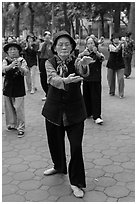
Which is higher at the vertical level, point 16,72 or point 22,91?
point 16,72

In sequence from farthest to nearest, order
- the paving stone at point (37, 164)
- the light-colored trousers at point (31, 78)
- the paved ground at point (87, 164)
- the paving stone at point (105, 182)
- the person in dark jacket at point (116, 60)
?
the light-colored trousers at point (31, 78) < the person in dark jacket at point (116, 60) < the paving stone at point (37, 164) < the paving stone at point (105, 182) < the paved ground at point (87, 164)

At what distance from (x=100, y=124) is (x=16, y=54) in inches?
88.1

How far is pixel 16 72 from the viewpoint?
547 centimetres

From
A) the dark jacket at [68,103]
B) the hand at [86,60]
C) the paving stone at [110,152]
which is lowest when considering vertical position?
the paving stone at [110,152]

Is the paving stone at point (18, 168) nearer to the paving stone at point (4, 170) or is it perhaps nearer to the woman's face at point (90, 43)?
the paving stone at point (4, 170)

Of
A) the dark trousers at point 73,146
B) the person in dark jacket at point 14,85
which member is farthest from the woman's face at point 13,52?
the dark trousers at point 73,146

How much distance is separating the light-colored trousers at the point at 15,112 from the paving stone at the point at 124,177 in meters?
2.37

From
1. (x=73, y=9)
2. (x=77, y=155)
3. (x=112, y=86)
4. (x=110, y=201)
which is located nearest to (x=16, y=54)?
(x=77, y=155)

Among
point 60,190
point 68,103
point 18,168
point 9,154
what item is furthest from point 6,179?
point 68,103

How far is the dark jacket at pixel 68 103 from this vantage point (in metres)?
3.42

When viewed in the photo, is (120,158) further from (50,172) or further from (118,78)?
Result: (118,78)

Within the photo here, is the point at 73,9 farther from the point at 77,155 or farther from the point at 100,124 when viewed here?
the point at 77,155

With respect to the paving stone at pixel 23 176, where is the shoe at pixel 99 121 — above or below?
above

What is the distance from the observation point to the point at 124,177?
13.0 ft
